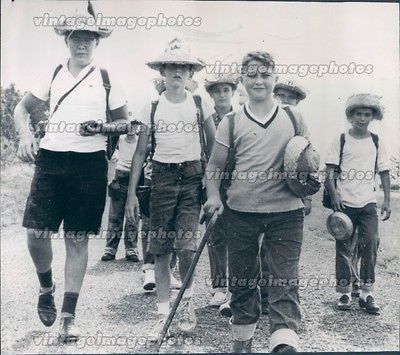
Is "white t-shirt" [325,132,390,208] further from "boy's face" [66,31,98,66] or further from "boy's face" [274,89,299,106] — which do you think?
"boy's face" [66,31,98,66]

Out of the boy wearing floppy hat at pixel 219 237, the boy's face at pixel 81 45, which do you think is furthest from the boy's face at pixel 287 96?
the boy's face at pixel 81 45

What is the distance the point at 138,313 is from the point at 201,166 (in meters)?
1.25

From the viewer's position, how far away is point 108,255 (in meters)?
5.92

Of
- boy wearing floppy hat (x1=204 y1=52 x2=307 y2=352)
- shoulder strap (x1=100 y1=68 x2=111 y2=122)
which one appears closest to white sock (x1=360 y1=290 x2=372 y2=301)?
boy wearing floppy hat (x1=204 y1=52 x2=307 y2=352)

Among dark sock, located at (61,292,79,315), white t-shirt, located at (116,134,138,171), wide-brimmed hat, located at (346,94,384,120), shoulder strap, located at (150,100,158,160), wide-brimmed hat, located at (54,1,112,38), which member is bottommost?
dark sock, located at (61,292,79,315)

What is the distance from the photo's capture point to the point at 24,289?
178 inches

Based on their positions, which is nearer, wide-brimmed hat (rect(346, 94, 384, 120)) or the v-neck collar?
the v-neck collar

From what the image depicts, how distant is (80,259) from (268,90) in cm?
179

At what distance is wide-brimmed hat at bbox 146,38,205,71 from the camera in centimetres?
425

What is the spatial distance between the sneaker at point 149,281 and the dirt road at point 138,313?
81 millimetres

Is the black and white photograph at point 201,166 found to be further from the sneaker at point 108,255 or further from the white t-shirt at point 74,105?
the sneaker at point 108,255

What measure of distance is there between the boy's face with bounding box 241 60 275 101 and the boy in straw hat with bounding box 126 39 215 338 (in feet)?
1.83

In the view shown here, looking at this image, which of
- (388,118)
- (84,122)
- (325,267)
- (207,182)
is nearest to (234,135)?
(207,182)

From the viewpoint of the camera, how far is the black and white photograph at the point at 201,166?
12.7ft
